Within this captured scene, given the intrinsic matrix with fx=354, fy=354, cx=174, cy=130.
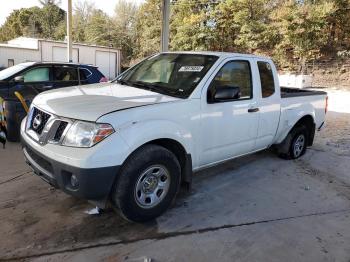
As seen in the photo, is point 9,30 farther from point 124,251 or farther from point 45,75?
point 124,251

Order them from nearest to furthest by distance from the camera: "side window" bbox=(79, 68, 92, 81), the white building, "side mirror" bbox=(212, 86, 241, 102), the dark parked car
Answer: "side mirror" bbox=(212, 86, 241, 102) < the dark parked car < "side window" bbox=(79, 68, 92, 81) < the white building

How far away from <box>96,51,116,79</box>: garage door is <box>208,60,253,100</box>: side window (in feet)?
78.2

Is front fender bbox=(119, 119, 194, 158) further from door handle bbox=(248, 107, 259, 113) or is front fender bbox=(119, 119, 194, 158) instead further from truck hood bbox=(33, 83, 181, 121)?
door handle bbox=(248, 107, 259, 113)

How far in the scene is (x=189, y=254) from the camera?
10.6 feet

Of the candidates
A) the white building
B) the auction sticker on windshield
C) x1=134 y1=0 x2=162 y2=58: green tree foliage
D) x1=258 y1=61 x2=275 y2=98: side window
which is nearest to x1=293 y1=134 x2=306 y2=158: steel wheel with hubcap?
x1=258 y1=61 x2=275 y2=98: side window

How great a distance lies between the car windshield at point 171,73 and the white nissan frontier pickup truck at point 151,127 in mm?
14

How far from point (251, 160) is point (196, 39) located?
3055cm

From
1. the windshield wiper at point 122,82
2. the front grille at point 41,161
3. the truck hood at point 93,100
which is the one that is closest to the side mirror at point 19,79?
the windshield wiper at point 122,82

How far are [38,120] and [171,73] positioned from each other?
1696 mm

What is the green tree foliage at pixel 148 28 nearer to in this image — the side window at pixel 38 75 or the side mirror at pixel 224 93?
the side window at pixel 38 75

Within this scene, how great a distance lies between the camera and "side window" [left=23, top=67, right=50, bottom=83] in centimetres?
808

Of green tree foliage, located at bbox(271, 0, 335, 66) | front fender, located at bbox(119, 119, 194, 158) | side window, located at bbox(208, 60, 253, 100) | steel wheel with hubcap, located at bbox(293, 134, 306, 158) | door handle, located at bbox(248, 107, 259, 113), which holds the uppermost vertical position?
green tree foliage, located at bbox(271, 0, 335, 66)

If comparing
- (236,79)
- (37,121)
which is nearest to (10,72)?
(37,121)

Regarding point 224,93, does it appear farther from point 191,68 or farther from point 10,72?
point 10,72
